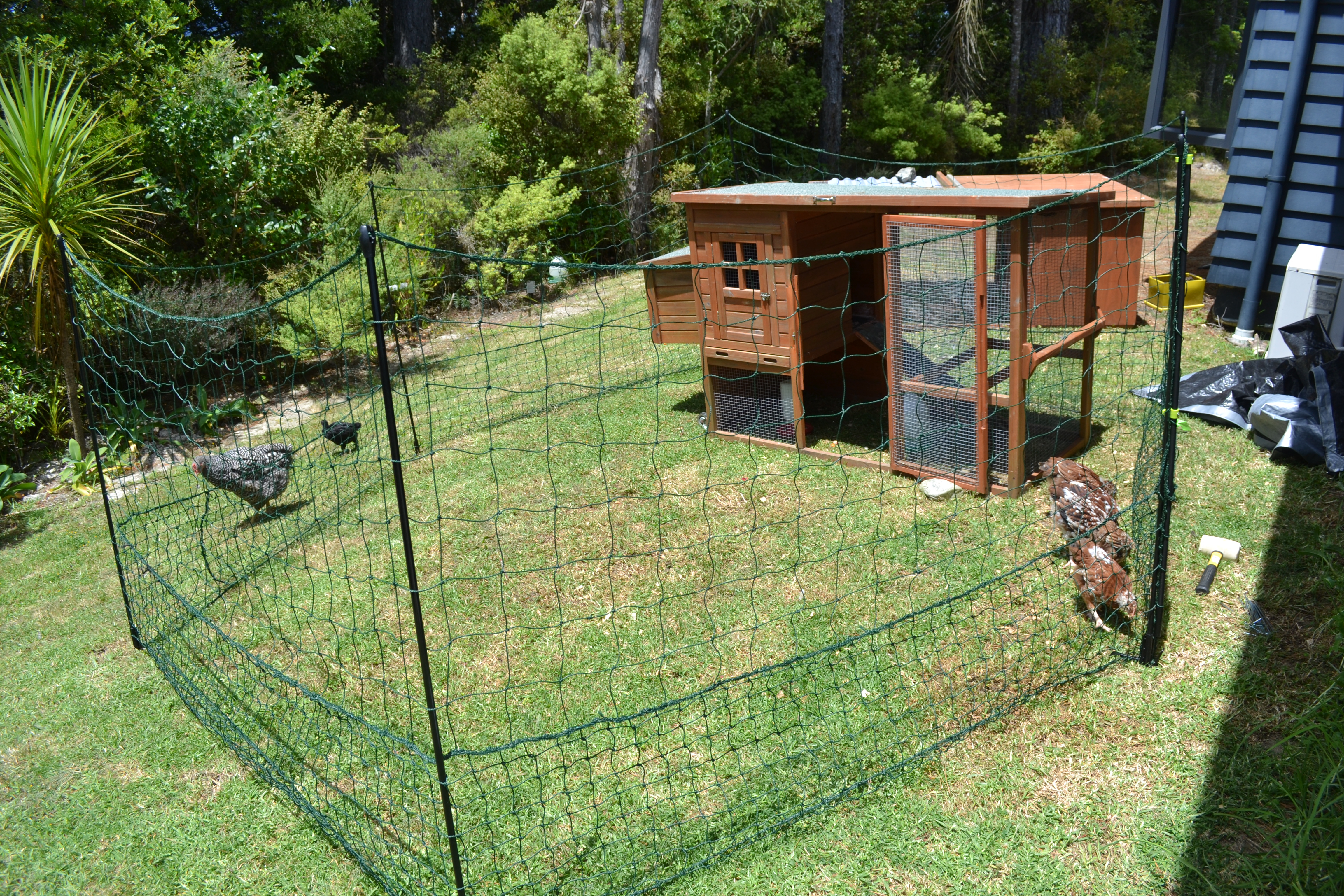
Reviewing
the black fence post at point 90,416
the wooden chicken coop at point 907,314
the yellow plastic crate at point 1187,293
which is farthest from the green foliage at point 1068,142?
the black fence post at point 90,416

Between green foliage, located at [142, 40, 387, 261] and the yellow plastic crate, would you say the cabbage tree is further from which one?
the yellow plastic crate

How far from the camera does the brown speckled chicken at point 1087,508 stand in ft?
13.5

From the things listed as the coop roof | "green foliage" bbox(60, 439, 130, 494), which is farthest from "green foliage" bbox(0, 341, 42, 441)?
the coop roof

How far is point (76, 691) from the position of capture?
179 inches

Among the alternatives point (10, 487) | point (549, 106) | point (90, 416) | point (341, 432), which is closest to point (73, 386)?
point (10, 487)

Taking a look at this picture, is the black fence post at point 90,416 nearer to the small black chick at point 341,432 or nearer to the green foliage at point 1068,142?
the small black chick at point 341,432

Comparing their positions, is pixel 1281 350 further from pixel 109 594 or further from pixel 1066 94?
pixel 1066 94

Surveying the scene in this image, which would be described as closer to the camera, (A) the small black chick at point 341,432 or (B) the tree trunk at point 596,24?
(A) the small black chick at point 341,432

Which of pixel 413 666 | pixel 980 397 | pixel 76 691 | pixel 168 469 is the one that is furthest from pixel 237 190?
pixel 980 397

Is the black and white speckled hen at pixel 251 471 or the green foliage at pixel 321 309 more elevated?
the green foliage at pixel 321 309

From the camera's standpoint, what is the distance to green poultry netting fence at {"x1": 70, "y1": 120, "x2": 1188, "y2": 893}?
3.54m

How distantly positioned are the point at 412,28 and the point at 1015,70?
33.1 ft

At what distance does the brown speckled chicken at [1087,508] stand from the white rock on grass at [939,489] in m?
0.97

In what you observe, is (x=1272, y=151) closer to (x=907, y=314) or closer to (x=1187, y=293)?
(x=1187, y=293)
